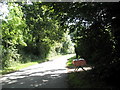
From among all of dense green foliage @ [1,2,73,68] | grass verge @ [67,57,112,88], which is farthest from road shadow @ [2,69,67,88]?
dense green foliage @ [1,2,73,68]

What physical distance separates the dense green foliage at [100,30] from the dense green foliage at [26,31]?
55.5 inches

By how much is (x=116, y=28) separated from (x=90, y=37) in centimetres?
166

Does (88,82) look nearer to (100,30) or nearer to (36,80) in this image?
(100,30)

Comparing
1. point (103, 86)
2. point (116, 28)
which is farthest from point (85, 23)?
point (103, 86)

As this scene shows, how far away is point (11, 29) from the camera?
1981cm

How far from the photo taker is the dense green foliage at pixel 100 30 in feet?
21.6

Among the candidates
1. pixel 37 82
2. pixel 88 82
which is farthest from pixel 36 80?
pixel 88 82

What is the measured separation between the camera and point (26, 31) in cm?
2905

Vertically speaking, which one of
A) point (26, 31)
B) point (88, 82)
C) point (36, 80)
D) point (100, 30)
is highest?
point (26, 31)

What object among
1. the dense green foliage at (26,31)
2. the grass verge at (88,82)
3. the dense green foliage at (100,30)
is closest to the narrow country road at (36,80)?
the grass verge at (88,82)

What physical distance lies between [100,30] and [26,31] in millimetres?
23294

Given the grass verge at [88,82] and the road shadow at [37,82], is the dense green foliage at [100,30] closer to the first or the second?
the grass verge at [88,82]

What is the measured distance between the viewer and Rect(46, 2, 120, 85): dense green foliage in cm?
657

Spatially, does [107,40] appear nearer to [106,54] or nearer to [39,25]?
[106,54]
